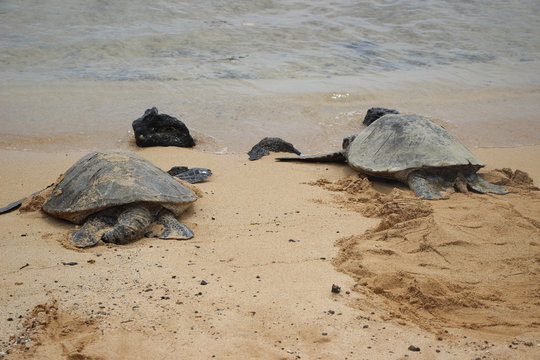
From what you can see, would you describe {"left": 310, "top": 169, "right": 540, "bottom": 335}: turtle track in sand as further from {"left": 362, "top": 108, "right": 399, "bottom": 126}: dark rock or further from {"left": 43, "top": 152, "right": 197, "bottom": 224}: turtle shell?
{"left": 362, "top": 108, "right": 399, "bottom": 126}: dark rock

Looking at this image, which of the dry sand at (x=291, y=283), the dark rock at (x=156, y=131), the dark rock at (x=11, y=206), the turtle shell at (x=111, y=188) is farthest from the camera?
the dark rock at (x=156, y=131)

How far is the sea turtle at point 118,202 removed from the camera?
4344mm

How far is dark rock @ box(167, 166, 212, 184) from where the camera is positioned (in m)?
5.84

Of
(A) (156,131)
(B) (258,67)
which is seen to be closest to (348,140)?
(A) (156,131)

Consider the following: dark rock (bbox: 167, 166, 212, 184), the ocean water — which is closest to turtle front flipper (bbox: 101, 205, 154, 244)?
dark rock (bbox: 167, 166, 212, 184)

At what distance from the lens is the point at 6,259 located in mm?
3803

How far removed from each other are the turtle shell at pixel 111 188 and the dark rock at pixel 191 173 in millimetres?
696

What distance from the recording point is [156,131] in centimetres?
746

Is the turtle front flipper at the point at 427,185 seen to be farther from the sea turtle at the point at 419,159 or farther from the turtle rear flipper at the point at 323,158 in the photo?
the turtle rear flipper at the point at 323,158

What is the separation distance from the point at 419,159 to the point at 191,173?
2326 millimetres

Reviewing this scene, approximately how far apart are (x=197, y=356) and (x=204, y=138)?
538 cm

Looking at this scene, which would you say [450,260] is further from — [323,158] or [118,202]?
[323,158]

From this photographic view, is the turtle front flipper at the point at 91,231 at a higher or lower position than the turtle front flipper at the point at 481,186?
lower

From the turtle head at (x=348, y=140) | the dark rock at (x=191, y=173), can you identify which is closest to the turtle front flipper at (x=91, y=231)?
the dark rock at (x=191, y=173)
